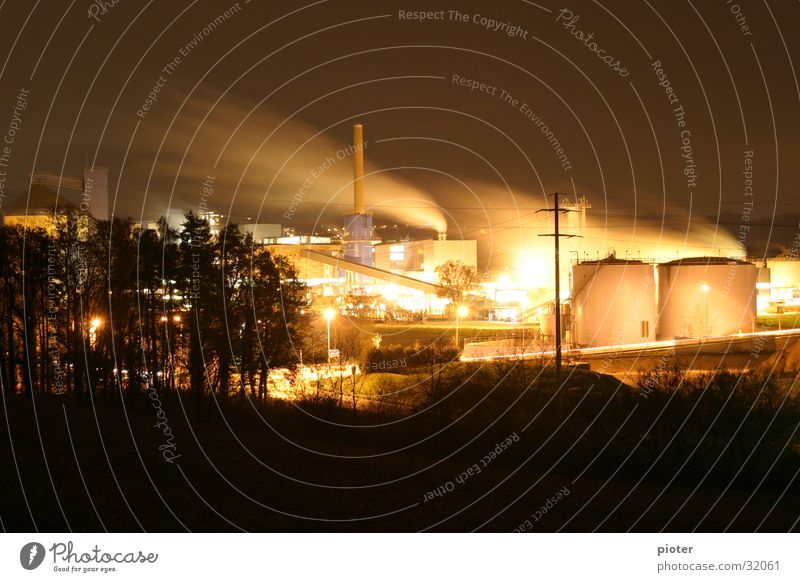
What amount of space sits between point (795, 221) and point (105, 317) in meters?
86.4

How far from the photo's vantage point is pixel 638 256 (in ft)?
190

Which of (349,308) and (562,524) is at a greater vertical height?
(349,308)

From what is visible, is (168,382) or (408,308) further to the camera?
(408,308)

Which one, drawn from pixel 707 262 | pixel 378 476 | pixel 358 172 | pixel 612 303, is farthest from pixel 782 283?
pixel 378 476

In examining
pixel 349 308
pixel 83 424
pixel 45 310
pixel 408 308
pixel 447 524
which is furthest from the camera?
pixel 408 308

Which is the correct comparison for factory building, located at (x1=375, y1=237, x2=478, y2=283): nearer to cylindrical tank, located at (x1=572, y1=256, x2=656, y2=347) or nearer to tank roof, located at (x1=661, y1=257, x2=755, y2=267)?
cylindrical tank, located at (x1=572, y1=256, x2=656, y2=347)

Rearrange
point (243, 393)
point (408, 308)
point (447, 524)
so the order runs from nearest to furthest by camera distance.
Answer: point (447, 524), point (243, 393), point (408, 308)

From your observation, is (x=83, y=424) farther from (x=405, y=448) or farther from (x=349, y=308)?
(x=349, y=308)

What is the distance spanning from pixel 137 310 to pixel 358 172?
36282mm

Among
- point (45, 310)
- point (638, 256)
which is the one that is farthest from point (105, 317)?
point (638, 256)
